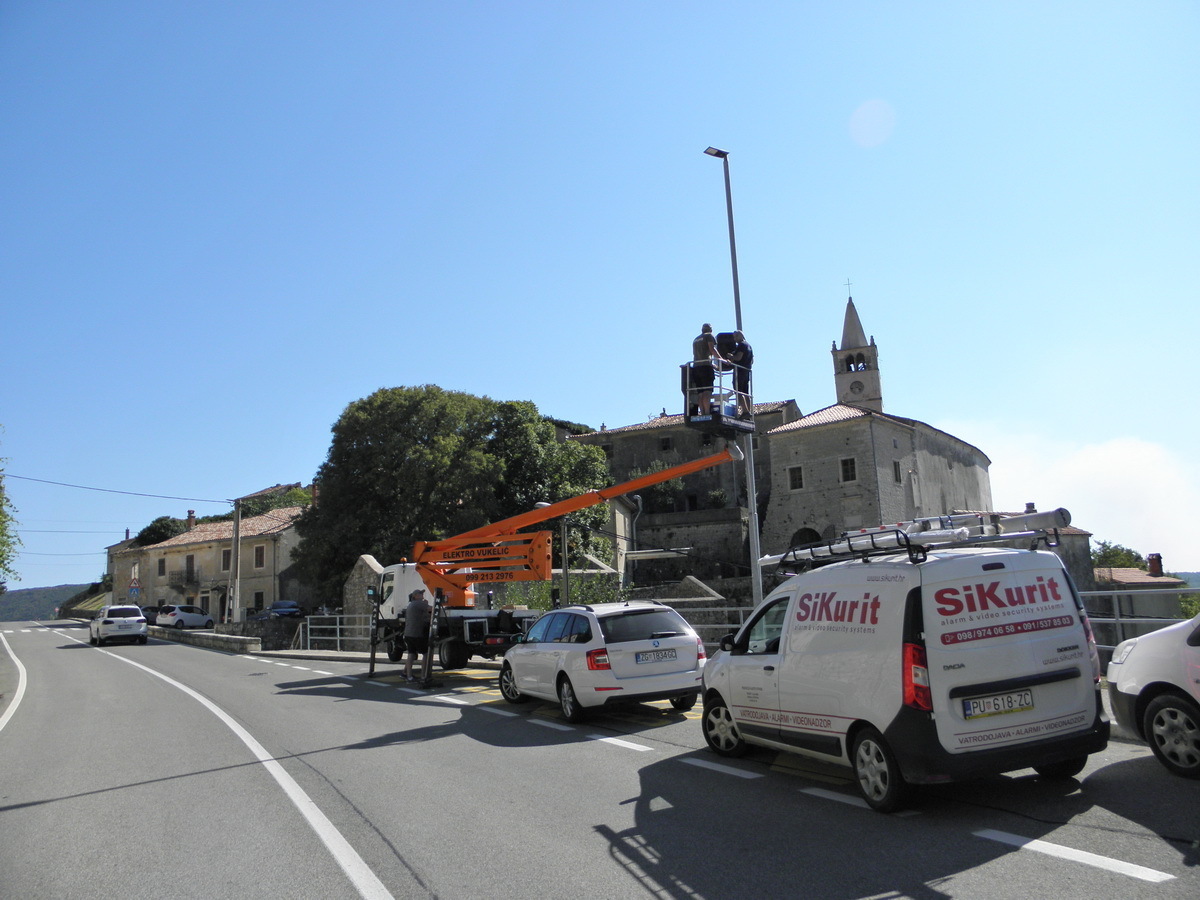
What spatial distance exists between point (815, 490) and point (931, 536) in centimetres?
4748

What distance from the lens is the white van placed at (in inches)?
219

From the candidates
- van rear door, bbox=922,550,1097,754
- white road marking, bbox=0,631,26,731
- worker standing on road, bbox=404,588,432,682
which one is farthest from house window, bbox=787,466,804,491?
van rear door, bbox=922,550,1097,754

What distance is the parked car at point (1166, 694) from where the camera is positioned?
19.9ft

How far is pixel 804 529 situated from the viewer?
2094 inches

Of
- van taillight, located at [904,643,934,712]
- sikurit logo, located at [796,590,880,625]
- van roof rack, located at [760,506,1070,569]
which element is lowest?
van taillight, located at [904,643,934,712]

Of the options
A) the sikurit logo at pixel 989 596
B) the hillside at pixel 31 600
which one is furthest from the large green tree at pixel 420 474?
the hillside at pixel 31 600

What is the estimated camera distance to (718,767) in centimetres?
753

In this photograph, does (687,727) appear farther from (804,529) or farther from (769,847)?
(804,529)

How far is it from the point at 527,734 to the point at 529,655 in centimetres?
203

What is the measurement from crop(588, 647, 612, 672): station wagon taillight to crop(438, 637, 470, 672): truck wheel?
7844 millimetres

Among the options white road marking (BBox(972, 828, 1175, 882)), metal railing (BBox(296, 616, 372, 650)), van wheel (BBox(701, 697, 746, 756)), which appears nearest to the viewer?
white road marking (BBox(972, 828, 1175, 882))

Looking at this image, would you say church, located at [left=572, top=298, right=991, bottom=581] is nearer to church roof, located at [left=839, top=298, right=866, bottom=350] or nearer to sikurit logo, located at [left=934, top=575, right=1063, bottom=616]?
church roof, located at [left=839, top=298, right=866, bottom=350]

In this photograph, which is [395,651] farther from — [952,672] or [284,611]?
[284,611]

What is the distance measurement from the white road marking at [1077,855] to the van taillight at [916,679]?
82 centimetres
